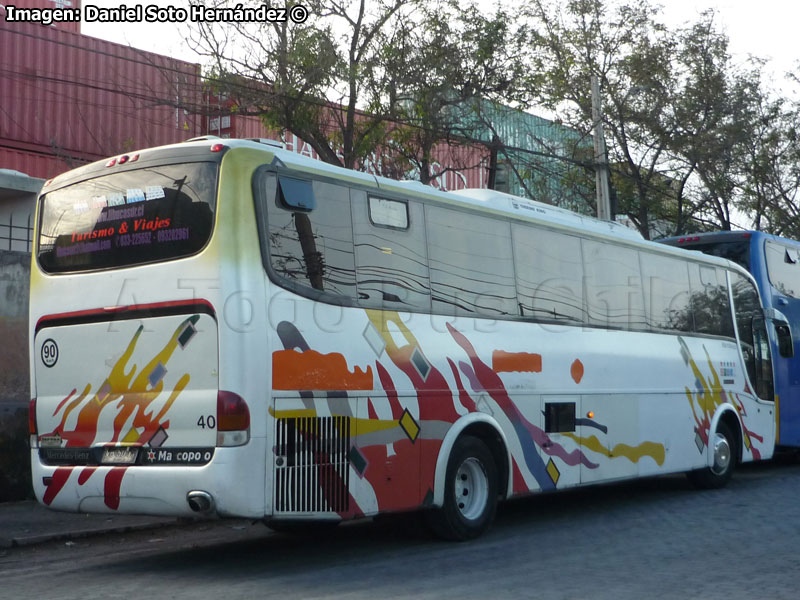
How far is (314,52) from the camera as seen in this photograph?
55.2ft

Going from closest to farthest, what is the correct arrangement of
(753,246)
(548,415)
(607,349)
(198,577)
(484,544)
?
(198,577) < (484,544) < (548,415) < (607,349) < (753,246)

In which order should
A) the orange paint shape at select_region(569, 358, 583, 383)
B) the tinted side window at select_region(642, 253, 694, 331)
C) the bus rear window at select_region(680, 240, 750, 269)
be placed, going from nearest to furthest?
1. the orange paint shape at select_region(569, 358, 583, 383)
2. the tinted side window at select_region(642, 253, 694, 331)
3. the bus rear window at select_region(680, 240, 750, 269)

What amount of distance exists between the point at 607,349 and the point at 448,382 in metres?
2.98

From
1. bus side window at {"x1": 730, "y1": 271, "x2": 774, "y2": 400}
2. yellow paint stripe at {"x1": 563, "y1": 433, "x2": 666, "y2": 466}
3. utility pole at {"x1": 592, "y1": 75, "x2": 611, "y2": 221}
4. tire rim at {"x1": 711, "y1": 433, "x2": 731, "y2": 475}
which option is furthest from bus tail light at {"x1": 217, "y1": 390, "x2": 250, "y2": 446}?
utility pole at {"x1": 592, "y1": 75, "x2": 611, "y2": 221}

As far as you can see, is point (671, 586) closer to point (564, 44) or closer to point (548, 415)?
point (548, 415)

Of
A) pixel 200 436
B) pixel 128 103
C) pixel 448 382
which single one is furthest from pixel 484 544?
pixel 128 103

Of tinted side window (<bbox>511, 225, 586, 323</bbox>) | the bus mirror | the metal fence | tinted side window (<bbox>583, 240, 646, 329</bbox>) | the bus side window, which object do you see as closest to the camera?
tinted side window (<bbox>511, 225, 586, 323</bbox>)

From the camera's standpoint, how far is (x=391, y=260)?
8.61 m

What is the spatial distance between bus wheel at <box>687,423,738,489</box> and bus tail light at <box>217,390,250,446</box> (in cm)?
806

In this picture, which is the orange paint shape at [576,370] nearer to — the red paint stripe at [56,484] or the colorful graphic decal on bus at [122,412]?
the colorful graphic decal on bus at [122,412]

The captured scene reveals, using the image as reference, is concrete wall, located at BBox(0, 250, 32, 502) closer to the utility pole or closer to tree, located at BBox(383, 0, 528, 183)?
tree, located at BBox(383, 0, 528, 183)

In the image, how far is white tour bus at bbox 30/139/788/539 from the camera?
7336mm

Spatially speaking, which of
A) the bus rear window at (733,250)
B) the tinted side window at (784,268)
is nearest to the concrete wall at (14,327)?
the bus rear window at (733,250)

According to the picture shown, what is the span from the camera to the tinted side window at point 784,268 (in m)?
16.1
